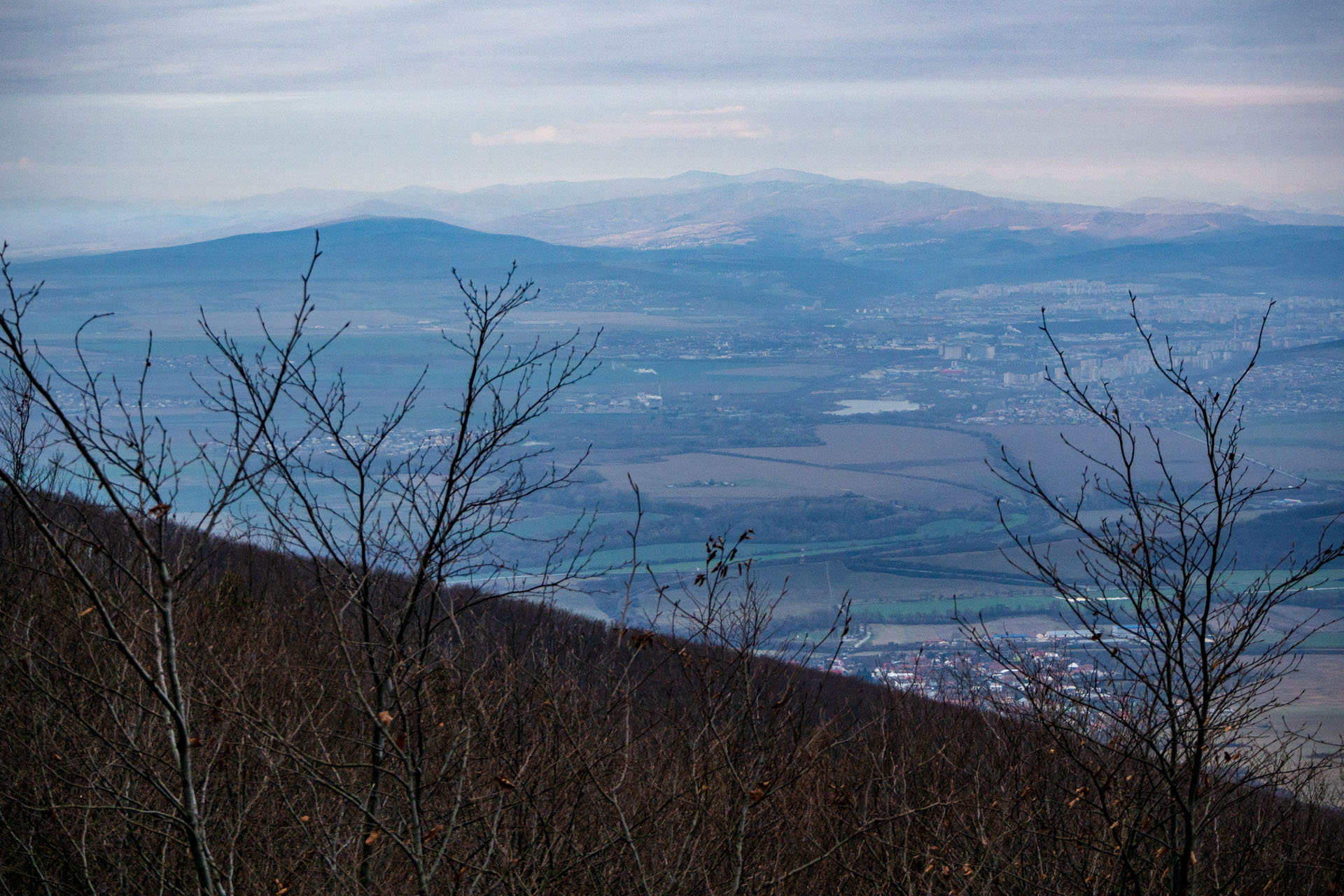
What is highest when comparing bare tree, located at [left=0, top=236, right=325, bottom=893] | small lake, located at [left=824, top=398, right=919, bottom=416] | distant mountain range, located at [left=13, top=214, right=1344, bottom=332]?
distant mountain range, located at [left=13, top=214, right=1344, bottom=332]

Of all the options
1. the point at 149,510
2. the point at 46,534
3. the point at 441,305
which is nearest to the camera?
the point at 46,534

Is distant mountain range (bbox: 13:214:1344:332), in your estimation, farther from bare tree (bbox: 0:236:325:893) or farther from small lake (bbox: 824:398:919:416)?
bare tree (bbox: 0:236:325:893)

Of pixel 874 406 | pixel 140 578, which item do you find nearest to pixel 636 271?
pixel 874 406

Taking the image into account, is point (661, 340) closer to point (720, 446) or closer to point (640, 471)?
point (720, 446)

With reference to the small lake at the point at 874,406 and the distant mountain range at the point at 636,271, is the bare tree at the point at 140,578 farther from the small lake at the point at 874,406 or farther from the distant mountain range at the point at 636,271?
the distant mountain range at the point at 636,271

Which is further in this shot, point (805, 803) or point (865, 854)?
point (805, 803)

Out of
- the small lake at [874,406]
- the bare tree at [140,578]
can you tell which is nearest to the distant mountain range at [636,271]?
the small lake at [874,406]

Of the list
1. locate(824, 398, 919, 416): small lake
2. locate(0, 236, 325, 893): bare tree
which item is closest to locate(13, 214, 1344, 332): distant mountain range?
locate(824, 398, 919, 416): small lake

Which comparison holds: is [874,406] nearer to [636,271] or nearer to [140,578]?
[636,271]

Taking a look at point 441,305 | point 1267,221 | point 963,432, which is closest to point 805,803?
point 963,432
